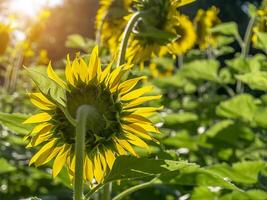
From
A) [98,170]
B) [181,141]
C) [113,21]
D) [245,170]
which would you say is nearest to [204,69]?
[181,141]

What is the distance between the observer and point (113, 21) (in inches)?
75.5

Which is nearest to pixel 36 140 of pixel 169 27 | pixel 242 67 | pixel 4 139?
pixel 169 27

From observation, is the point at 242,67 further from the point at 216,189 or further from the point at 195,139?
the point at 216,189

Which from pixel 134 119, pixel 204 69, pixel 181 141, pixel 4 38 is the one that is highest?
pixel 4 38

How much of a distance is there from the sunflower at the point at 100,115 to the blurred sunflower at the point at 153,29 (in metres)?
0.36

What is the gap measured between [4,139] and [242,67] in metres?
1.12

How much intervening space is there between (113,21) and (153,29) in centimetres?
51

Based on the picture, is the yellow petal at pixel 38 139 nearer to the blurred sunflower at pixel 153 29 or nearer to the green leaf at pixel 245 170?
the blurred sunflower at pixel 153 29

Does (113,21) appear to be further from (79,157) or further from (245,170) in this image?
(79,157)

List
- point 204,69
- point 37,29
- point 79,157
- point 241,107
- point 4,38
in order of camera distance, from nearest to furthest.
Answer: point 79,157 → point 241,107 → point 204,69 → point 4,38 → point 37,29

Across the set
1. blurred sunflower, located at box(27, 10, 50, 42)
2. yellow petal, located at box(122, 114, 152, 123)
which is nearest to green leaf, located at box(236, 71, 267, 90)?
yellow petal, located at box(122, 114, 152, 123)

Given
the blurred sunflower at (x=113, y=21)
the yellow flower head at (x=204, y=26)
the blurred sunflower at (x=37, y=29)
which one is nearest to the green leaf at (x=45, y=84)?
the blurred sunflower at (x=113, y=21)

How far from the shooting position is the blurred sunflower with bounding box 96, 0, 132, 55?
1850 mm

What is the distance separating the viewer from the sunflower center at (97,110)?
1.04 meters
